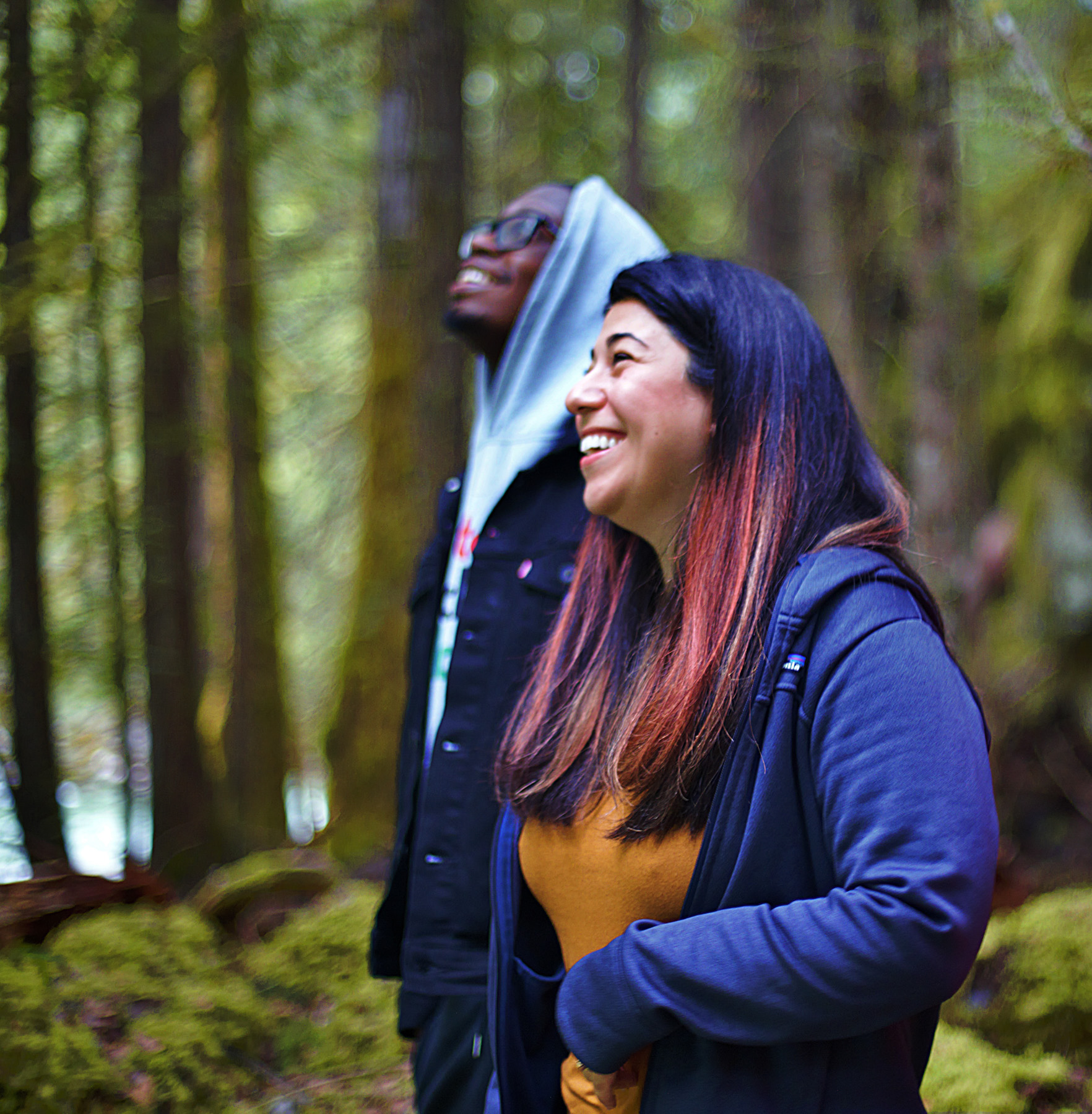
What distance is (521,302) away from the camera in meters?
2.37

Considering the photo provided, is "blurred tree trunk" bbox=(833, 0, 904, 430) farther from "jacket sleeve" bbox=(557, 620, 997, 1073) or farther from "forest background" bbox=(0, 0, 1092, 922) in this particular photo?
"jacket sleeve" bbox=(557, 620, 997, 1073)

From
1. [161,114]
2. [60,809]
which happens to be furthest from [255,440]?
[60,809]

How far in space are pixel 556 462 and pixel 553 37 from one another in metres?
5.93

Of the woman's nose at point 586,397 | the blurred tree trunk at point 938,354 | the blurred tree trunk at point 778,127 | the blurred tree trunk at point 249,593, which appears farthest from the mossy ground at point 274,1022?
the blurred tree trunk at point 778,127

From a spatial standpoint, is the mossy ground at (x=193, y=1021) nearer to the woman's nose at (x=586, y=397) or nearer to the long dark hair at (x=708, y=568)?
the long dark hair at (x=708, y=568)

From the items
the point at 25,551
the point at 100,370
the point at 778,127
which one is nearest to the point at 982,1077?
the point at 25,551

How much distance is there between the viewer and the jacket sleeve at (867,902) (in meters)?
1.14

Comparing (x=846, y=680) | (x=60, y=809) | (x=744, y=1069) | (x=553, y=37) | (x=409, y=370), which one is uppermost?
(x=553, y=37)

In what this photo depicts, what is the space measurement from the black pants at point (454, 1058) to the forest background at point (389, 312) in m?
1.35

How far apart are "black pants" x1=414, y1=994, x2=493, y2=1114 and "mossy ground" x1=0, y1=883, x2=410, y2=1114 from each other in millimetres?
1160

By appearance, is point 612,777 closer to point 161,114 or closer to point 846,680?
point 846,680

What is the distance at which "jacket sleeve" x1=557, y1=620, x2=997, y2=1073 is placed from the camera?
3.75ft

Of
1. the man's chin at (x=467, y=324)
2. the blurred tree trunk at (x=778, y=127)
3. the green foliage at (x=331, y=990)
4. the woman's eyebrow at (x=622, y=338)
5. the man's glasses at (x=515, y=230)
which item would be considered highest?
the blurred tree trunk at (x=778, y=127)

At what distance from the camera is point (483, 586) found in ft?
6.92
